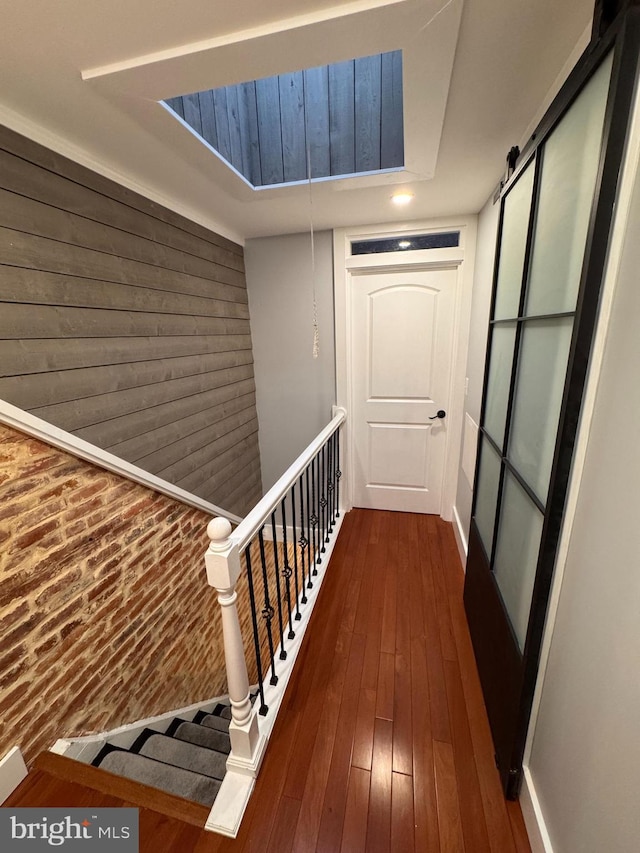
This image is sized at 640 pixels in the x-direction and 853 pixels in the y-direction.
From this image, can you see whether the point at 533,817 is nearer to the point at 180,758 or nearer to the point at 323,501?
the point at 180,758

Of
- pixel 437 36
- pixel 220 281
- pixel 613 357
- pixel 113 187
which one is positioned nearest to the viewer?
pixel 613 357

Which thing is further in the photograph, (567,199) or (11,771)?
(11,771)

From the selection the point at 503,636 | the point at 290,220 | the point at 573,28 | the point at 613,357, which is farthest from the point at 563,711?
the point at 290,220

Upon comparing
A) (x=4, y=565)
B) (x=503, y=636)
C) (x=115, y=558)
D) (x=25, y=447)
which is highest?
(x=25, y=447)

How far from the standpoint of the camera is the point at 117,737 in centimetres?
155

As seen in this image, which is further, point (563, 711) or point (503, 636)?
point (503, 636)

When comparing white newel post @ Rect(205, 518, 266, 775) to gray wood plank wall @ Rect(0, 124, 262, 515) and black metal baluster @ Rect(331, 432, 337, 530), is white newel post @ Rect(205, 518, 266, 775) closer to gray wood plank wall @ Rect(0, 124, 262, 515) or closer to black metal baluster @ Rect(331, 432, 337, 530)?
gray wood plank wall @ Rect(0, 124, 262, 515)

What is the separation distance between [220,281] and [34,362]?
59.1 inches

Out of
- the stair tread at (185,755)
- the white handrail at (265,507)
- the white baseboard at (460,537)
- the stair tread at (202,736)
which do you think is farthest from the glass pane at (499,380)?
the stair tread at (202,736)

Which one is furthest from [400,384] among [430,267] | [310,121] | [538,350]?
[310,121]

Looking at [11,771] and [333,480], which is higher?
[333,480]

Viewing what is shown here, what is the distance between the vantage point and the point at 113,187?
1572mm

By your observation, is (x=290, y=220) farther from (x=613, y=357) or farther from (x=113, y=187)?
(x=613, y=357)

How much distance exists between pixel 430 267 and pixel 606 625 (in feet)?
7.86
